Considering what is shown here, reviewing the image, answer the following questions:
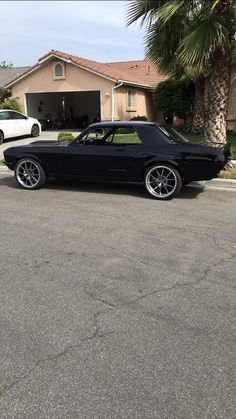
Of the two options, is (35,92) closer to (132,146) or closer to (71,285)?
(132,146)

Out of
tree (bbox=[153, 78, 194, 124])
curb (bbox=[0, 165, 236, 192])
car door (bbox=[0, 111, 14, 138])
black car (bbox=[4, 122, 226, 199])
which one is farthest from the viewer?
tree (bbox=[153, 78, 194, 124])

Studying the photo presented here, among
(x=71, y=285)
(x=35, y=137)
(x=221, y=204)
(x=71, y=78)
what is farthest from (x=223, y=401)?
(x=71, y=78)

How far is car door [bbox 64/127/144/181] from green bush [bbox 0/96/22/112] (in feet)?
56.6

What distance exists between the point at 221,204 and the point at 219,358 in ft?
16.2

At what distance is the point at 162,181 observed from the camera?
8.04 metres

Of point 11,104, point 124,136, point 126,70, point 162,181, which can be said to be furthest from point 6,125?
point 126,70

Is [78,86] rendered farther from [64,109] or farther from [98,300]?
[98,300]

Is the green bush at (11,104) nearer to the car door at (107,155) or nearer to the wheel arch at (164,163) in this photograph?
the car door at (107,155)

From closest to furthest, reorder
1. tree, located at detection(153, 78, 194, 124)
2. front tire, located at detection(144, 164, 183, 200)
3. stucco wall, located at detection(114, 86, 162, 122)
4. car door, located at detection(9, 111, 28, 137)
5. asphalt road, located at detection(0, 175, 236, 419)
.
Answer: asphalt road, located at detection(0, 175, 236, 419) < front tire, located at detection(144, 164, 183, 200) < car door, located at detection(9, 111, 28, 137) < tree, located at detection(153, 78, 194, 124) < stucco wall, located at detection(114, 86, 162, 122)

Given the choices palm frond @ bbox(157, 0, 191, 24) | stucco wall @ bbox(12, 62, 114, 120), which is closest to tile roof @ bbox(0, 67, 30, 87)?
stucco wall @ bbox(12, 62, 114, 120)

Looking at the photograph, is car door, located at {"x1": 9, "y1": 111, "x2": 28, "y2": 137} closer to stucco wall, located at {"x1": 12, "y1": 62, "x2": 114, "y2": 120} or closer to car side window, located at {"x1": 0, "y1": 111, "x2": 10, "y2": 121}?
car side window, located at {"x1": 0, "y1": 111, "x2": 10, "y2": 121}

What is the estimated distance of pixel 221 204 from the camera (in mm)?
7746

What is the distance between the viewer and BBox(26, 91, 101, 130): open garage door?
26.5 m

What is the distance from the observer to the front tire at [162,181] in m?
7.91
